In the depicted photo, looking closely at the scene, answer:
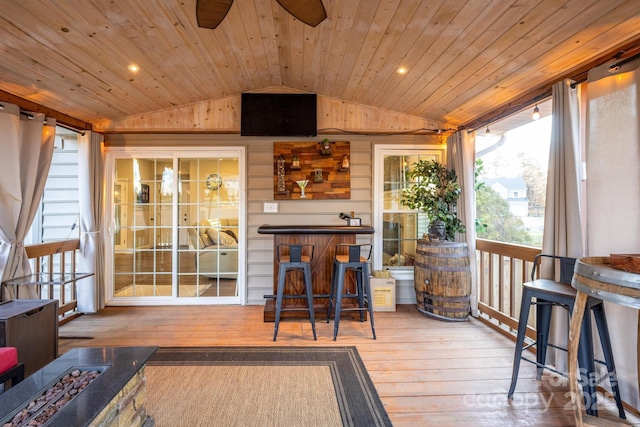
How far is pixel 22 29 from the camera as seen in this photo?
2143 millimetres

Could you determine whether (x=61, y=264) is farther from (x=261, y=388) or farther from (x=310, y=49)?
(x=310, y=49)

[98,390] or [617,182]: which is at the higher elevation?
[617,182]

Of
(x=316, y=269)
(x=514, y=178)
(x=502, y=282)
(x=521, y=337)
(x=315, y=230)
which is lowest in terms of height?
(x=521, y=337)

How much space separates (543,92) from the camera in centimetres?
271

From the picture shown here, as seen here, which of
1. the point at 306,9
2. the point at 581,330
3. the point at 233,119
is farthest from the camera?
the point at 233,119

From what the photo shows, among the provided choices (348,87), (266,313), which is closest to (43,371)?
(266,313)

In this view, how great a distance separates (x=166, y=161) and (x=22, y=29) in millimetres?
2186

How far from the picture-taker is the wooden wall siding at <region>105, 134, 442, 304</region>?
4.23 metres

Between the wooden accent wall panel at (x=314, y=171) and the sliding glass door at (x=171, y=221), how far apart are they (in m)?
0.60

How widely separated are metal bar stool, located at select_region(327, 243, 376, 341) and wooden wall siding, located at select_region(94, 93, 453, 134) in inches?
68.0

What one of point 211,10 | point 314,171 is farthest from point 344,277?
point 211,10

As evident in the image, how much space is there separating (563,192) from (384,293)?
2.22 meters

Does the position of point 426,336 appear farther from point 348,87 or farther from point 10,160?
point 10,160

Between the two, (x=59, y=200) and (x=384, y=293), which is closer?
(x=384, y=293)
